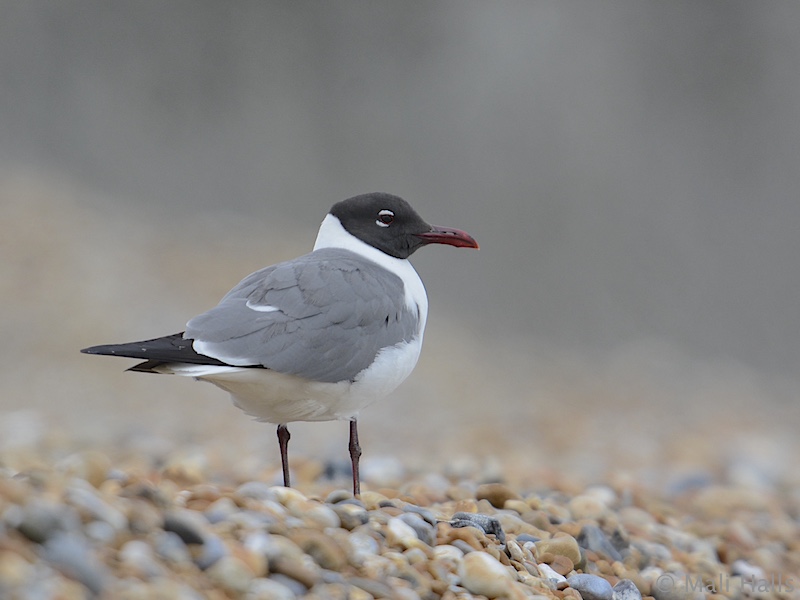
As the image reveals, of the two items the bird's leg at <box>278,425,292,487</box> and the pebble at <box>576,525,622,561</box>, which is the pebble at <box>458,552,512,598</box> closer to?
the pebble at <box>576,525,622,561</box>

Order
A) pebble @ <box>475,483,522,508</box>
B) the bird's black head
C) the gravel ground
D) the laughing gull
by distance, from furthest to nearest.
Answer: the bird's black head < pebble @ <box>475,483,522,508</box> < the laughing gull < the gravel ground

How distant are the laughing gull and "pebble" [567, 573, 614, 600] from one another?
882 millimetres

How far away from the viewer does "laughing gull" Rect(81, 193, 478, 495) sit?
3328 millimetres

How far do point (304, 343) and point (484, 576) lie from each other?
3.44ft

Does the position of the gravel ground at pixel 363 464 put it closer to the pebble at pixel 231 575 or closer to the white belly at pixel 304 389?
the pebble at pixel 231 575

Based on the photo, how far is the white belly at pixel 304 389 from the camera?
11.2ft

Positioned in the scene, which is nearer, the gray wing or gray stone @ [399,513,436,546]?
gray stone @ [399,513,436,546]

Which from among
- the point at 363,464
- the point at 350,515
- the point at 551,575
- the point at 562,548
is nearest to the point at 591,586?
the point at 551,575

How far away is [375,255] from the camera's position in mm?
4234

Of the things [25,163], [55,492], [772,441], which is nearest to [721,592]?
[55,492]

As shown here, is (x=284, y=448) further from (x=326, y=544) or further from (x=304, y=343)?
(x=326, y=544)

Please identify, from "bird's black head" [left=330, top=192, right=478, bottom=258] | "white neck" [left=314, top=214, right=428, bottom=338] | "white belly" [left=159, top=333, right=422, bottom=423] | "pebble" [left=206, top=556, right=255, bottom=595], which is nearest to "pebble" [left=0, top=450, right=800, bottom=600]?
"pebble" [left=206, top=556, right=255, bottom=595]

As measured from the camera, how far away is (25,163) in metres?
20.6

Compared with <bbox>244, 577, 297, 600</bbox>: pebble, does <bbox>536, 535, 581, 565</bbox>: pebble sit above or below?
below
